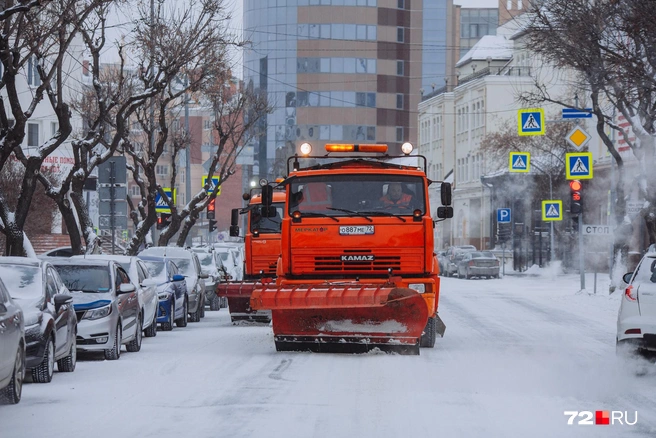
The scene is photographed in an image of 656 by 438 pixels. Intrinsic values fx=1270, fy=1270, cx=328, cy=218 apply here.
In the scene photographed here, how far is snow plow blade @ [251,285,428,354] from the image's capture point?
16734 mm

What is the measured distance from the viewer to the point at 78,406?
11.7m

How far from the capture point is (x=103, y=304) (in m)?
16.9

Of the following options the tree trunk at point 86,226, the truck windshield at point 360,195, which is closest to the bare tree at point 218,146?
the tree trunk at point 86,226

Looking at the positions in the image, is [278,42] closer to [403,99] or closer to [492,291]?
[403,99]

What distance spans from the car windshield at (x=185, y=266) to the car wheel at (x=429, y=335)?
11102mm

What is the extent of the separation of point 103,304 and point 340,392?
205 inches

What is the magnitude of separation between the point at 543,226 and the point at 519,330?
45227 mm

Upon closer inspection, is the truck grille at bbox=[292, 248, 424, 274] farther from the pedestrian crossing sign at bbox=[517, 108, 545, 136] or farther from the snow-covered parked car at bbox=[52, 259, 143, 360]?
the pedestrian crossing sign at bbox=[517, 108, 545, 136]

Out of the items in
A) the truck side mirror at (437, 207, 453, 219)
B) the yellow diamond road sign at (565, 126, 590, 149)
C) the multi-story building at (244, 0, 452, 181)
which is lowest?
the truck side mirror at (437, 207, 453, 219)

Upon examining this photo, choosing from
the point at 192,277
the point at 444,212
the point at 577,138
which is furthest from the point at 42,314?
the point at 577,138

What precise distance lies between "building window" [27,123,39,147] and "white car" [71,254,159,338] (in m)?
41.8

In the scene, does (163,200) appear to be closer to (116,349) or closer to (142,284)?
(142,284)

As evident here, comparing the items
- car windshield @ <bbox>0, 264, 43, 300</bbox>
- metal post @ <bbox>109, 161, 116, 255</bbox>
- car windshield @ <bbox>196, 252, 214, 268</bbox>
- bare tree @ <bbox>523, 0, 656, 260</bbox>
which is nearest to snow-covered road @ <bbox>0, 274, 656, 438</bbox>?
car windshield @ <bbox>0, 264, 43, 300</bbox>

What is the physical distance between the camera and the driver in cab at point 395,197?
1820 cm
